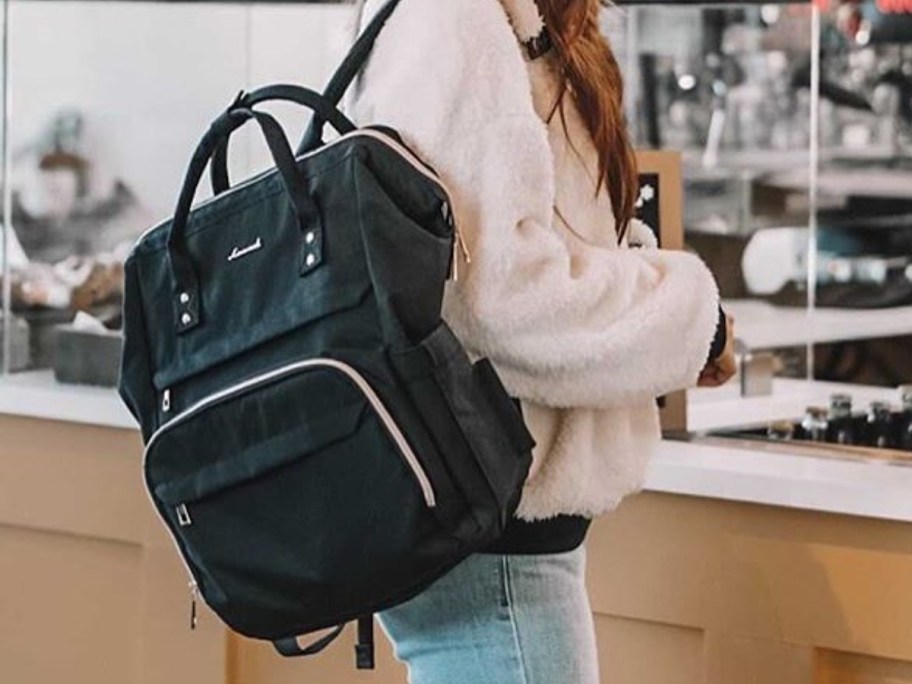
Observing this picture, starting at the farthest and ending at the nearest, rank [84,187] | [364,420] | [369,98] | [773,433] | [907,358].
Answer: [907,358] → [84,187] → [773,433] → [369,98] → [364,420]

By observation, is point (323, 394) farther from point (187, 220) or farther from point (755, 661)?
point (755, 661)

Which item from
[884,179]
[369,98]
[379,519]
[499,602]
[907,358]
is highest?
[369,98]

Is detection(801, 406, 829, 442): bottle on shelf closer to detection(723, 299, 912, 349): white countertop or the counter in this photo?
the counter

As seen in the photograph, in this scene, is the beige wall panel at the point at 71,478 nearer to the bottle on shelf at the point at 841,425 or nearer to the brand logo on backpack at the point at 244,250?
the bottle on shelf at the point at 841,425

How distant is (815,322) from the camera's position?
205 inches

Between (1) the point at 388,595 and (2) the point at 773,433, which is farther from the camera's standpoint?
(2) the point at 773,433

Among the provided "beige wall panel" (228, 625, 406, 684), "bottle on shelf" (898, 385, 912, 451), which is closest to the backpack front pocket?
"beige wall panel" (228, 625, 406, 684)

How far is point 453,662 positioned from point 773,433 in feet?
3.23

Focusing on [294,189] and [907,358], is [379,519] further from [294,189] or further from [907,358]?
[907,358]

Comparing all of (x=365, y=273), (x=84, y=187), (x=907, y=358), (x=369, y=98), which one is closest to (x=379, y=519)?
(x=365, y=273)

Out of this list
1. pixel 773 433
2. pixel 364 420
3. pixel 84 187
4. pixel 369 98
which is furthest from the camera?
pixel 84 187

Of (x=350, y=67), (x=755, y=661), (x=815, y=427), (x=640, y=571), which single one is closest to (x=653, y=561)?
(x=640, y=571)

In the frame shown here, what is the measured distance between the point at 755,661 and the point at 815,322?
315 centimetres

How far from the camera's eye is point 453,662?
1622 mm
